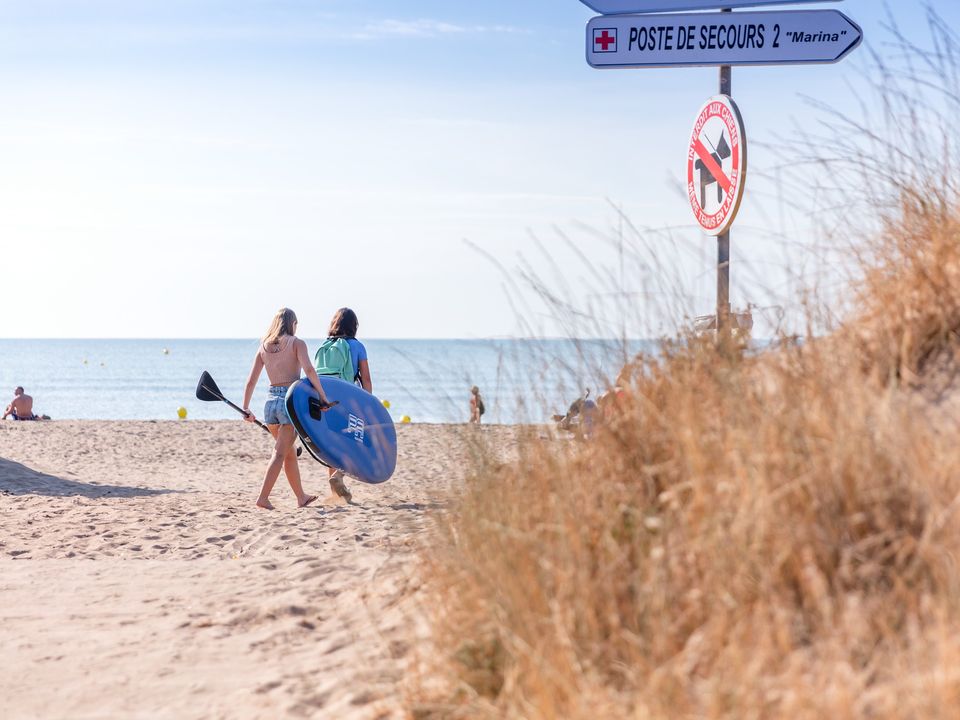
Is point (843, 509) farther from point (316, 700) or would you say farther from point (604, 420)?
point (316, 700)

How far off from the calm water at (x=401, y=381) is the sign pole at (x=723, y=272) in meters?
0.33

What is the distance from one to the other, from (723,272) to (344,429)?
4566 millimetres

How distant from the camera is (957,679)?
2092 millimetres

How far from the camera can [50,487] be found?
11.2m

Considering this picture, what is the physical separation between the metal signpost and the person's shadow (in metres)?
7.77

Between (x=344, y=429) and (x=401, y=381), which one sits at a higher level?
(x=401, y=381)

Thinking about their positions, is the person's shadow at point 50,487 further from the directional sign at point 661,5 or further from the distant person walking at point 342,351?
the directional sign at point 661,5

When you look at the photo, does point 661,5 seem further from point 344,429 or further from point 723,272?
point 344,429

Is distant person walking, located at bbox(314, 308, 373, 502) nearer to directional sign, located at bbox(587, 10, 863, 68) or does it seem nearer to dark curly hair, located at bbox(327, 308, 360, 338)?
dark curly hair, located at bbox(327, 308, 360, 338)

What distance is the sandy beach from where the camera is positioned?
11.9ft

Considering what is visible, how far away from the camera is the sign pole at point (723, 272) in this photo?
12.7ft

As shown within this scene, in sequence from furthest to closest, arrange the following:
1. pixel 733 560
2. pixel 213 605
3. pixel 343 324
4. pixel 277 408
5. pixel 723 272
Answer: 1. pixel 343 324
2. pixel 277 408
3. pixel 213 605
4. pixel 723 272
5. pixel 733 560

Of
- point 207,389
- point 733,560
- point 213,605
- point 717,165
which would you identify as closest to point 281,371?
point 207,389

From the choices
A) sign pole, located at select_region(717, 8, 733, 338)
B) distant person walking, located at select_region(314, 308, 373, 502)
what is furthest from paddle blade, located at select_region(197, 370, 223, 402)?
sign pole, located at select_region(717, 8, 733, 338)
